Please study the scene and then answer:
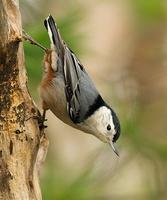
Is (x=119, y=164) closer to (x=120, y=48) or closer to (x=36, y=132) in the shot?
(x=36, y=132)

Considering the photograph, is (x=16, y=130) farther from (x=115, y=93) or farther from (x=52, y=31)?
(x=115, y=93)

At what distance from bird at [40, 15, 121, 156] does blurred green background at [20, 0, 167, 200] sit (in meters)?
0.05

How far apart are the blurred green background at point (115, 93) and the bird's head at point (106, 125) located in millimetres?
117

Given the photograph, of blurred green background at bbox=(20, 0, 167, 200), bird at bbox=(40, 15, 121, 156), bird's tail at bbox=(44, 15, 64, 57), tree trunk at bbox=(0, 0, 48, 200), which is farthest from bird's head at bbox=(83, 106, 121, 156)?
tree trunk at bbox=(0, 0, 48, 200)

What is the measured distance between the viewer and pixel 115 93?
3332 mm

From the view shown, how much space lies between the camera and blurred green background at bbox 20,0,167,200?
2805 mm

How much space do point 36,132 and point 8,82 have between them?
0.21 metres

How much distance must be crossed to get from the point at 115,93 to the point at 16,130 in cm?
102

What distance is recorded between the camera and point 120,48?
461 centimetres

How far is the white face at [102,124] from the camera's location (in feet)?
10.0

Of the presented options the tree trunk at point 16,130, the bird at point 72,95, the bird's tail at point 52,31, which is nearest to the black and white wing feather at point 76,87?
the bird at point 72,95

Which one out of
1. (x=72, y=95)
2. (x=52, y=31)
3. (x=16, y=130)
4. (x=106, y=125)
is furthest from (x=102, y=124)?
(x=16, y=130)

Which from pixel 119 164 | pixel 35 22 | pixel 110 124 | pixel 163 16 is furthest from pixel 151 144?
pixel 35 22

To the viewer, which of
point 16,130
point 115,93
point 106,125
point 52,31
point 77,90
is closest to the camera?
point 16,130
